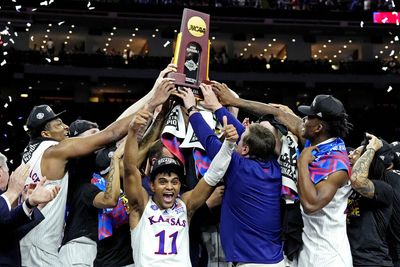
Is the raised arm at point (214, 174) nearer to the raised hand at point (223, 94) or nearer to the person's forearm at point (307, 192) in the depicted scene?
the raised hand at point (223, 94)

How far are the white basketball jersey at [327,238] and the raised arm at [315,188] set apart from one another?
208 millimetres

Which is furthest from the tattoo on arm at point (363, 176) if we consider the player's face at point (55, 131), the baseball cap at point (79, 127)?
the player's face at point (55, 131)

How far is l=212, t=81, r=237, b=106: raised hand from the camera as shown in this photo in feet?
13.5

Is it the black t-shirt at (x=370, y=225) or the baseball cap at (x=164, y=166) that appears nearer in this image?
the baseball cap at (x=164, y=166)

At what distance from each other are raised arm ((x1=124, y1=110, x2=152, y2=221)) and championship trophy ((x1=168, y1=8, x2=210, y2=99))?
0.47 m

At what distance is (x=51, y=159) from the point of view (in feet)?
14.4

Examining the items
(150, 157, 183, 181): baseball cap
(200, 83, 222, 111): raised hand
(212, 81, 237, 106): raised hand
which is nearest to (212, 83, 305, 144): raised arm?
(212, 81, 237, 106): raised hand

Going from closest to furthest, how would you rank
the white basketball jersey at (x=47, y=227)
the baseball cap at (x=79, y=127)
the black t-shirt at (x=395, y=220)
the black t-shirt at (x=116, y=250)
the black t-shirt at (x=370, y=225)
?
the black t-shirt at (x=116, y=250) → the black t-shirt at (x=370, y=225) → the white basketball jersey at (x=47, y=227) → the black t-shirt at (x=395, y=220) → the baseball cap at (x=79, y=127)

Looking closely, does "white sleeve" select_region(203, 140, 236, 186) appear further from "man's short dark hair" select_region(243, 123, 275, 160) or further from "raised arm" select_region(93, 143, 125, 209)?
"raised arm" select_region(93, 143, 125, 209)

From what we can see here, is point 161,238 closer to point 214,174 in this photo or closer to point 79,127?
point 214,174

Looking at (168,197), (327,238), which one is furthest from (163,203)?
(327,238)

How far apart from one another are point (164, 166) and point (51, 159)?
1059mm

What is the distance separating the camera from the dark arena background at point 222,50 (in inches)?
1011

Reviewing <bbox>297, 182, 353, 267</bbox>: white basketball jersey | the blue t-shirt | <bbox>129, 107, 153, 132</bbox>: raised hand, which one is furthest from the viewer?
<bbox>297, 182, 353, 267</bbox>: white basketball jersey
